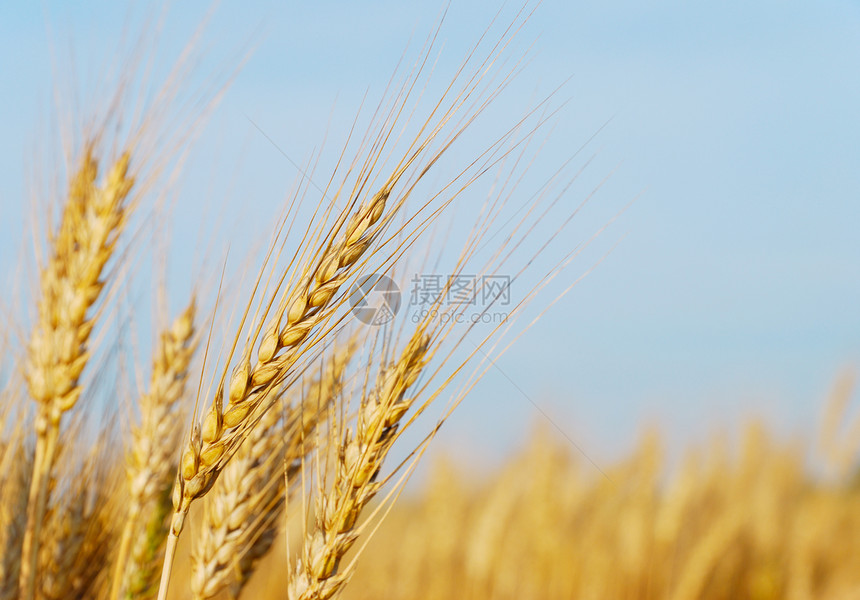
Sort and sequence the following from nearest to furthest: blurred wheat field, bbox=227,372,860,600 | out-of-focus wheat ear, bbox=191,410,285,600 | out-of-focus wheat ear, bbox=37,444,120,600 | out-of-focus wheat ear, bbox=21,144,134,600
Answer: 1. out-of-focus wheat ear, bbox=191,410,285,600
2. out-of-focus wheat ear, bbox=21,144,134,600
3. out-of-focus wheat ear, bbox=37,444,120,600
4. blurred wheat field, bbox=227,372,860,600

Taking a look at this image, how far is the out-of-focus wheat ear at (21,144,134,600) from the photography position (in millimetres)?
1557

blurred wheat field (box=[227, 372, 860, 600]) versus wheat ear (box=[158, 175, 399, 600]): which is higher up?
wheat ear (box=[158, 175, 399, 600])

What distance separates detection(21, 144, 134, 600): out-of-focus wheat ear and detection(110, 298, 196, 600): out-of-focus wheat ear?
0.17 meters

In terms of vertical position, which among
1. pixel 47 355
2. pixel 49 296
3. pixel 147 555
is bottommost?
pixel 147 555

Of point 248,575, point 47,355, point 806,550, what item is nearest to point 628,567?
point 806,550

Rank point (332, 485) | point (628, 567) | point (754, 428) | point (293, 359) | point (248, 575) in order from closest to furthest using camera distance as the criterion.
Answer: point (293, 359) → point (332, 485) → point (248, 575) → point (628, 567) → point (754, 428)

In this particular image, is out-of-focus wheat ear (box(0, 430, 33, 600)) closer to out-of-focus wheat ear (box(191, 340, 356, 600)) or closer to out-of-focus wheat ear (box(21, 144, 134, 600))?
out-of-focus wheat ear (box(21, 144, 134, 600))

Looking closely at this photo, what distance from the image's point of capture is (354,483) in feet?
3.54

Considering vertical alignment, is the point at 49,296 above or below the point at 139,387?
above

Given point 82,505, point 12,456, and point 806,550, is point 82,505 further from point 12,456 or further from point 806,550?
point 806,550

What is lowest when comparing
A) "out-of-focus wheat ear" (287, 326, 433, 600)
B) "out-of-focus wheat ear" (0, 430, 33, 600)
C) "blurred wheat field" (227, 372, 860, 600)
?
"blurred wheat field" (227, 372, 860, 600)

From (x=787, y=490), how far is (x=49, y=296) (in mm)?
4575

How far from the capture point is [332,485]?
1.14 metres

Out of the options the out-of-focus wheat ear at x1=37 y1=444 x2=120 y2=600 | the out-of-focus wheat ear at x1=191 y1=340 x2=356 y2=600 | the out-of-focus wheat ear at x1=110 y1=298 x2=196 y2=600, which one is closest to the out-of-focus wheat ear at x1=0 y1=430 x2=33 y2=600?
the out-of-focus wheat ear at x1=37 y1=444 x2=120 y2=600
